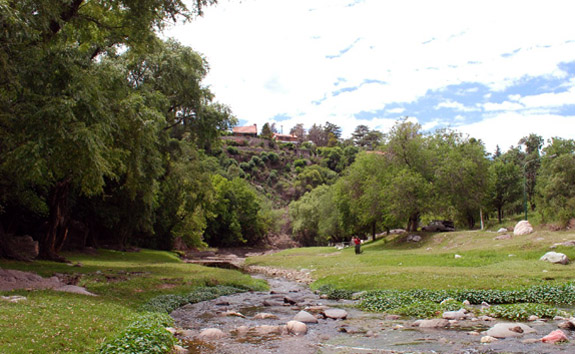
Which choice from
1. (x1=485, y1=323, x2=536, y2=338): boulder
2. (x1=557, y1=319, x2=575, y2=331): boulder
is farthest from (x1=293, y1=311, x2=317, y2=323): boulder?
(x1=557, y1=319, x2=575, y2=331): boulder

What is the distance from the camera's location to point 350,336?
11.6m

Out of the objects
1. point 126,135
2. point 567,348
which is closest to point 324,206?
point 126,135

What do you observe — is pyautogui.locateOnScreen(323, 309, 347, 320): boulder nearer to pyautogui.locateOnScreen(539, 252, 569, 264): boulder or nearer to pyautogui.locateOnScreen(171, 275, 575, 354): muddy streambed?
pyautogui.locateOnScreen(171, 275, 575, 354): muddy streambed

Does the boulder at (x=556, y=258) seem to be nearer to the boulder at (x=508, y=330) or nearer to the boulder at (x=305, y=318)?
the boulder at (x=508, y=330)

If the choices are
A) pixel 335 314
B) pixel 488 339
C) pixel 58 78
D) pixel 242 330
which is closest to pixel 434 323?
pixel 488 339

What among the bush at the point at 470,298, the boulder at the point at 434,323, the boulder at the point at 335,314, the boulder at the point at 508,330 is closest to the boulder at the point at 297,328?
the boulder at the point at 335,314

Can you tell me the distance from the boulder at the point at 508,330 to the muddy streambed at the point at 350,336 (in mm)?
249

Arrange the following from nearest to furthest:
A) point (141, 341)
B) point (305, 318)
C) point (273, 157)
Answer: point (141, 341) → point (305, 318) → point (273, 157)

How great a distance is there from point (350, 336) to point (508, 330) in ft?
13.6

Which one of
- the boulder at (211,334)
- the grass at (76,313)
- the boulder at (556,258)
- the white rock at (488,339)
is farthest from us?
the boulder at (556,258)

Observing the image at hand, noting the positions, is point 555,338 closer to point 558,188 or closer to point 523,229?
point 523,229

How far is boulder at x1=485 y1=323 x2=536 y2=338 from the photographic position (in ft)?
34.5

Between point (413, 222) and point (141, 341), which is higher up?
point (413, 222)

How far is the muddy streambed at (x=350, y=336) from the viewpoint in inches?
384
